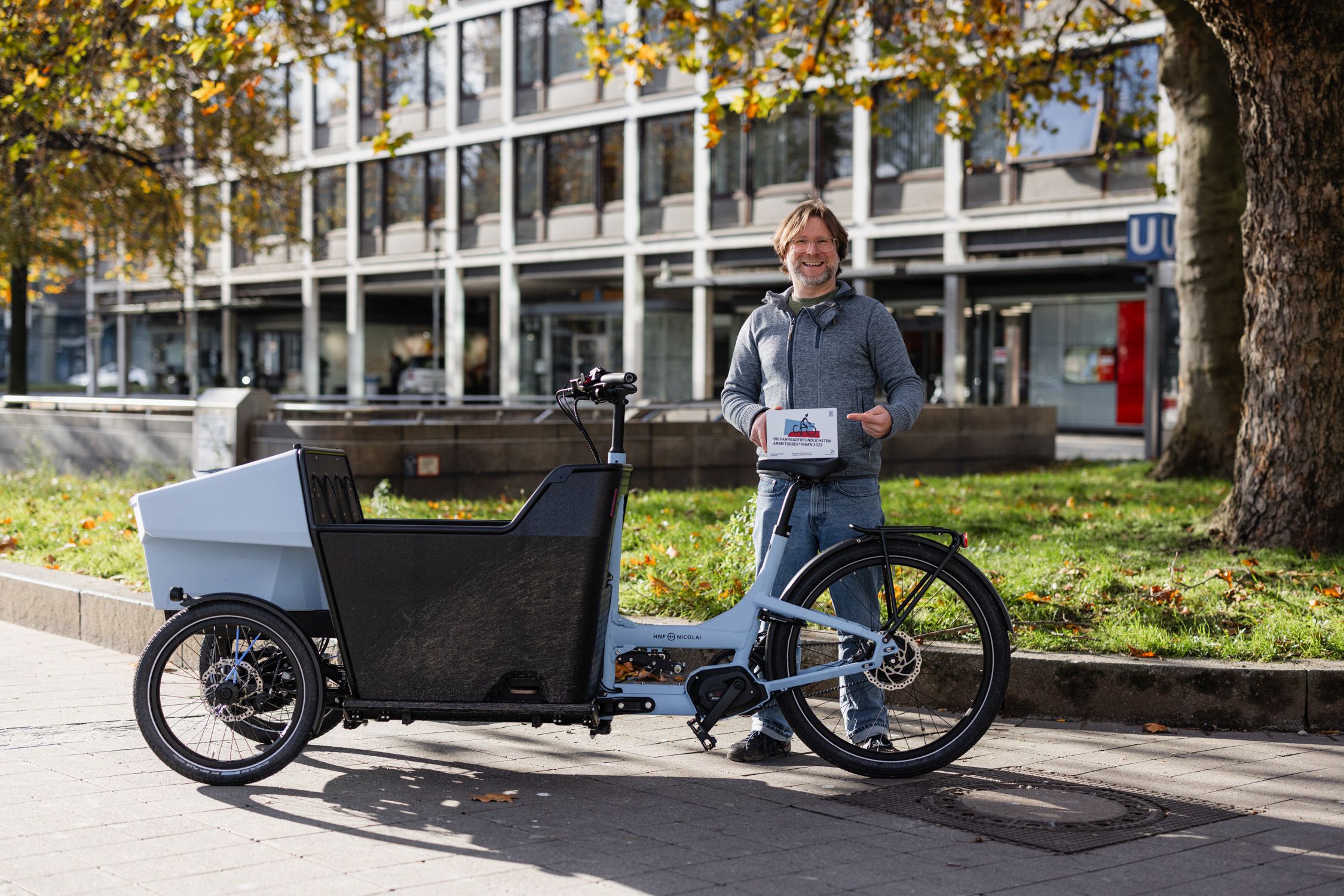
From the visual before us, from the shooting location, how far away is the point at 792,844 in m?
4.14

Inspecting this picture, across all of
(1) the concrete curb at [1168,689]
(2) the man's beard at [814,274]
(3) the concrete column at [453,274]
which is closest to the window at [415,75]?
(3) the concrete column at [453,274]

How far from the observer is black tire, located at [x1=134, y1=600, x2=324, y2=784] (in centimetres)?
477

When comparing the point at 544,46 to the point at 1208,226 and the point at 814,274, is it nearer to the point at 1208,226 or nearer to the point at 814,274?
the point at 1208,226

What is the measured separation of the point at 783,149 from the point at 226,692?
91.7ft

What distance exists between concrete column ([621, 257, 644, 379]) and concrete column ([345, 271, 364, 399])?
31.3 ft

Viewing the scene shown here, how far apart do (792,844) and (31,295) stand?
3115 centimetres

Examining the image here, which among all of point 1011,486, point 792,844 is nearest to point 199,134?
point 1011,486

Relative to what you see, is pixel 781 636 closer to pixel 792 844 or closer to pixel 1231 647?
pixel 792 844

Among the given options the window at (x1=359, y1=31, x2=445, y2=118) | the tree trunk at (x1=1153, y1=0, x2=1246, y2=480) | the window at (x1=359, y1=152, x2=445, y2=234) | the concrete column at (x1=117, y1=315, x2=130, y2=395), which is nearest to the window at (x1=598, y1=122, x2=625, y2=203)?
the window at (x1=359, y1=152, x2=445, y2=234)

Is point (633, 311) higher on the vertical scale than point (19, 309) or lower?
higher

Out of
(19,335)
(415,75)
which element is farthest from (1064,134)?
(19,335)

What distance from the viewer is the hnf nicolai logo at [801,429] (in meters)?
4.84

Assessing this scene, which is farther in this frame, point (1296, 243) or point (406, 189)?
point (406, 189)

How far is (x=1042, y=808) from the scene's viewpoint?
4555 mm
